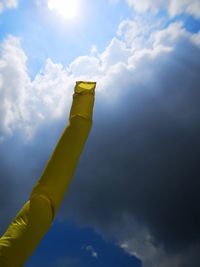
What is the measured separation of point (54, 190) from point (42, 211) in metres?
0.53

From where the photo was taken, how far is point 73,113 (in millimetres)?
7684

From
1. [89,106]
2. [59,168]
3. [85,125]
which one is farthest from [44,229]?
[89,106]

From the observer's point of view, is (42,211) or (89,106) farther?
(89,106)

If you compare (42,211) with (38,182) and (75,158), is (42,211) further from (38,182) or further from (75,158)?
(75,158)

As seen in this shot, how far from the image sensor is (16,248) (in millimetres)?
6566

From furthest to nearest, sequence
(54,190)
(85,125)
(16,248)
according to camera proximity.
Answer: (85,125), (54,190), (16,248)

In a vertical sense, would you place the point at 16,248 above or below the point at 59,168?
below

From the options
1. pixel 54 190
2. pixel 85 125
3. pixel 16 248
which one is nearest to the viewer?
pixel 16 248

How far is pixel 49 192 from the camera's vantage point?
706 cm

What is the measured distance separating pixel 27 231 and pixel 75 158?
194 cm

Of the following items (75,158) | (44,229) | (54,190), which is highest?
(75,158)

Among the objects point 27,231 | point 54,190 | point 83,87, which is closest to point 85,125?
point 83,87

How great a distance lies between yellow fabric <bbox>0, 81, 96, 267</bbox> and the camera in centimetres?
661

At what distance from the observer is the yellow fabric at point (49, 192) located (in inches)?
260
